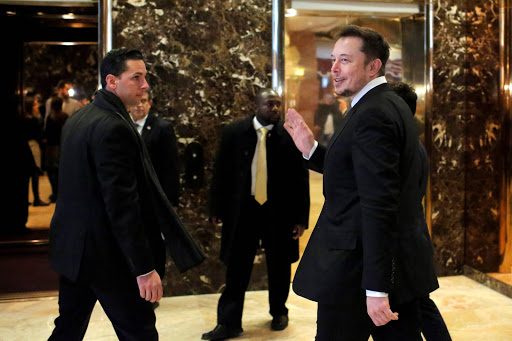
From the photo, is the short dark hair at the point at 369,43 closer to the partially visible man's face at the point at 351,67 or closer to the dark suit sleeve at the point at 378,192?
the partially visible man's face at the point at 351,67

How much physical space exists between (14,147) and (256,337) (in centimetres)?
387

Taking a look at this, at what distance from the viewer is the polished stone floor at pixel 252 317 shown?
4102 mm

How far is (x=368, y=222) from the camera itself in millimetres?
2027

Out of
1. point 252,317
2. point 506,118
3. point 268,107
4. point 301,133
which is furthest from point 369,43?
point 506,118

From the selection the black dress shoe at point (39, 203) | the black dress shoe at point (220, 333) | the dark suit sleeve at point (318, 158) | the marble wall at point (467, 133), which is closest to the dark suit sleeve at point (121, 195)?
the dark suit sleeve at point (318, 158)

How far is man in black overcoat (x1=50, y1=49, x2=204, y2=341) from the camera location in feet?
7.82

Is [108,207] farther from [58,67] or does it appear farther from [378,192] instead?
[58,67]

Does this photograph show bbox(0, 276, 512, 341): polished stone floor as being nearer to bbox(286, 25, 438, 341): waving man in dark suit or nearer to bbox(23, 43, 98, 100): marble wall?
bbox(286, 25, 438, 341): waving man in dark suit

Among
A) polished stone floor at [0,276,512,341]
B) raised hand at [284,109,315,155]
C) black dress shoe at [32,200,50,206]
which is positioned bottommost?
polished stone floor at [0,276,512,341]

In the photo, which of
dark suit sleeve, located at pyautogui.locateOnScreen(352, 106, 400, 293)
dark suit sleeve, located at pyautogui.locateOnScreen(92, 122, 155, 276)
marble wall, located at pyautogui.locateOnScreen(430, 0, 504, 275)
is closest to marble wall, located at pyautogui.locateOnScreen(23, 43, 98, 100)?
marble wall, located at pyautogui.locateOnScreen(430, 0, 504, 275)

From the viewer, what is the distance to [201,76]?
4.93 m

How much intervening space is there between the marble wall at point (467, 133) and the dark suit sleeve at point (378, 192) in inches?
143

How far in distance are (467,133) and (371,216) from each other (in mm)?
3879

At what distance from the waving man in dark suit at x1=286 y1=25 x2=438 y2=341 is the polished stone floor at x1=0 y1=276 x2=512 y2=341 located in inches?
75.6
